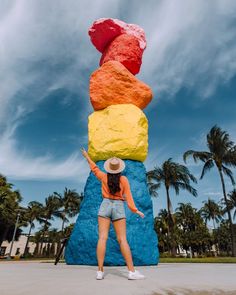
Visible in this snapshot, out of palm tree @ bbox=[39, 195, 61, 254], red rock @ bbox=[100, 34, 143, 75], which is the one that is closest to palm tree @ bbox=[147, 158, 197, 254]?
red rock @ bbox=[100, 34, 143, 75]

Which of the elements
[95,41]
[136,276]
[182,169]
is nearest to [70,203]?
[182,169]

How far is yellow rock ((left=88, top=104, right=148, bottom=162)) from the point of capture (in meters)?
8.52

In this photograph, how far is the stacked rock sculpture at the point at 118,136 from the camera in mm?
7699

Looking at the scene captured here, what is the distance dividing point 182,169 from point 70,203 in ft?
82.1

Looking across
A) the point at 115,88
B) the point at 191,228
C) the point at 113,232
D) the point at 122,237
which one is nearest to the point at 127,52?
the point at 115,88

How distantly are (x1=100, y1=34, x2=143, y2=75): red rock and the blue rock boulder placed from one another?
4010 millimetres

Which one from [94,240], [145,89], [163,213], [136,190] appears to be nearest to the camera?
[94,240]

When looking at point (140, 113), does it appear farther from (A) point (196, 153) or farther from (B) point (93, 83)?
(A) point (196, 153)

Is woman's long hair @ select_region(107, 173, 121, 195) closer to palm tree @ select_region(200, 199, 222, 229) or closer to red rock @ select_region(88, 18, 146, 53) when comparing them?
red rock @ select_region(88, 18, 146, 53)

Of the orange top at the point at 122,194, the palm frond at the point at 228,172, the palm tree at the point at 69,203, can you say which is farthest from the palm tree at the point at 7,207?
the orange top at the point at 122,194

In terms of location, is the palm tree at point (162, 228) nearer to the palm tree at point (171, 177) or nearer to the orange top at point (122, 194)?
the palm tree at point (171, 177)

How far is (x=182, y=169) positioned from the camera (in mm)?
23188

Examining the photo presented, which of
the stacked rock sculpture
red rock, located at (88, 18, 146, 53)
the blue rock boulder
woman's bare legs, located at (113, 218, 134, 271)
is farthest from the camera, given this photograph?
red rock, located at (88, 18, 146, 53)

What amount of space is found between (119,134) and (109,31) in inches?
185
